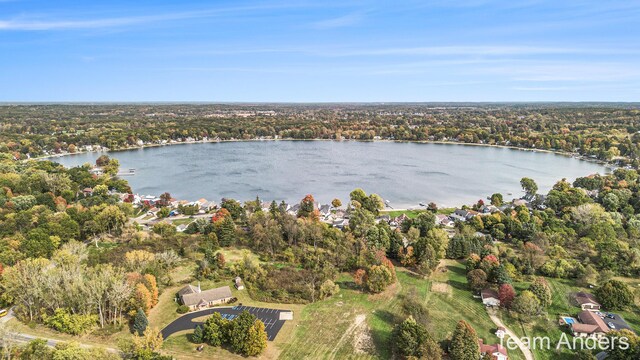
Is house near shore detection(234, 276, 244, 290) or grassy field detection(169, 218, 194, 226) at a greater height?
grassy field detection(169, 218, 194, 226)

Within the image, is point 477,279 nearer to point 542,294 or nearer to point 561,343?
point 542,294

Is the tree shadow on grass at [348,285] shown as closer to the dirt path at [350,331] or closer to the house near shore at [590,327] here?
the dirt path at [350,331]

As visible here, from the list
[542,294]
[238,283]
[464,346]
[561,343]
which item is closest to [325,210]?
[238,283]

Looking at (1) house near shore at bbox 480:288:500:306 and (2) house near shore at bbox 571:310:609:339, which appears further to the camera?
(1) house near shore at bbox 480:288:500:306

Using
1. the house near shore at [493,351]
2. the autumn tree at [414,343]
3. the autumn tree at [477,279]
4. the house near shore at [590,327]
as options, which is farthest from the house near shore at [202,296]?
the house near shore at [590,327]

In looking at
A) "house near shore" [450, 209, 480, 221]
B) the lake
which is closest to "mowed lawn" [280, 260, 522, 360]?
"house near shore" [450, 209, 480, 221]

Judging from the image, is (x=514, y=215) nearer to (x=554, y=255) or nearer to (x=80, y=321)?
(x=554, y=255)

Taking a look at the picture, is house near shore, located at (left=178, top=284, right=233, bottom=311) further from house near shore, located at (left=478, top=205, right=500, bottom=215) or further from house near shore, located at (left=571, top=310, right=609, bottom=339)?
house near shore, located at (left=478, top=205, right=500, bottom=215)
